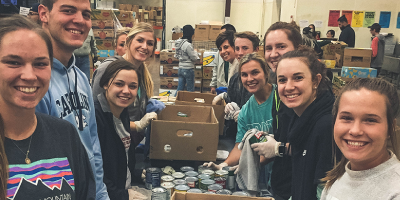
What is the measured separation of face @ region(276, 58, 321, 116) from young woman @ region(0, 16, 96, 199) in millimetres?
1164

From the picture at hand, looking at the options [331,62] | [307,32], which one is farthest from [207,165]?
[307,32]

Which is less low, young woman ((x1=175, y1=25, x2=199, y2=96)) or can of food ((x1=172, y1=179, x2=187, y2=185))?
young woman ((x1=175, y1=25, x2=199, y2=96))

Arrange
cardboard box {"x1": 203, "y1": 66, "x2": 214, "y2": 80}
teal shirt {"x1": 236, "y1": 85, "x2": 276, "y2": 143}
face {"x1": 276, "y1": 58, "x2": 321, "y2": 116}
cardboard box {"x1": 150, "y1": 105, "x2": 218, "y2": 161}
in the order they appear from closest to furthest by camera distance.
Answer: face {"x1": 276, "y1": 58, "x2": 321, "y2": 116} → cardboard box {"x1": 150, "y1": 105, "x2": 218, "y2": 161} → teal shirt {"x1": 236, "y1": 85, "x2": 276, "y2": 143} → cardboard box {"x1": 203, "y1": 66, "x2": 214, "y2": 80}

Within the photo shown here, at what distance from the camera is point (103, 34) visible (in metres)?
6.70

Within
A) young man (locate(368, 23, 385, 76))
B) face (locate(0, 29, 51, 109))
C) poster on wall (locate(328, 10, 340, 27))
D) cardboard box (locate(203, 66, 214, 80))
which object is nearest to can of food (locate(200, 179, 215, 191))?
face (locate(0, 29, 51, 109))

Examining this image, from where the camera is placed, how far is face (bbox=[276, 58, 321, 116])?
1.74 m

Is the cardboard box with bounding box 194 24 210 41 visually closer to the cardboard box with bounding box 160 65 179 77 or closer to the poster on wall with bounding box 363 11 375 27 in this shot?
the cardboard box with bounding box 160 65 179 77

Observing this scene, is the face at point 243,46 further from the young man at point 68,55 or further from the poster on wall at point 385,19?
the poster on wall at point 385,19

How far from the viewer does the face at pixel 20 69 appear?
102 cm

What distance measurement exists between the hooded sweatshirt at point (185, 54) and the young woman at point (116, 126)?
3.81 metres

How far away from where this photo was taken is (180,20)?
46.1ft

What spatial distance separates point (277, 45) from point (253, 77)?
0.32 metres

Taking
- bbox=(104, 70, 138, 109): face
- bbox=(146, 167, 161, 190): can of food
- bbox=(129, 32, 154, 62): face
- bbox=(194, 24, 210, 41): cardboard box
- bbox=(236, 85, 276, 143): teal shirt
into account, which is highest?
bbox=(194, 24, 210, 41): cardboard box

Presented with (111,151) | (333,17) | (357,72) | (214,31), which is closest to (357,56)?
(357,72)
